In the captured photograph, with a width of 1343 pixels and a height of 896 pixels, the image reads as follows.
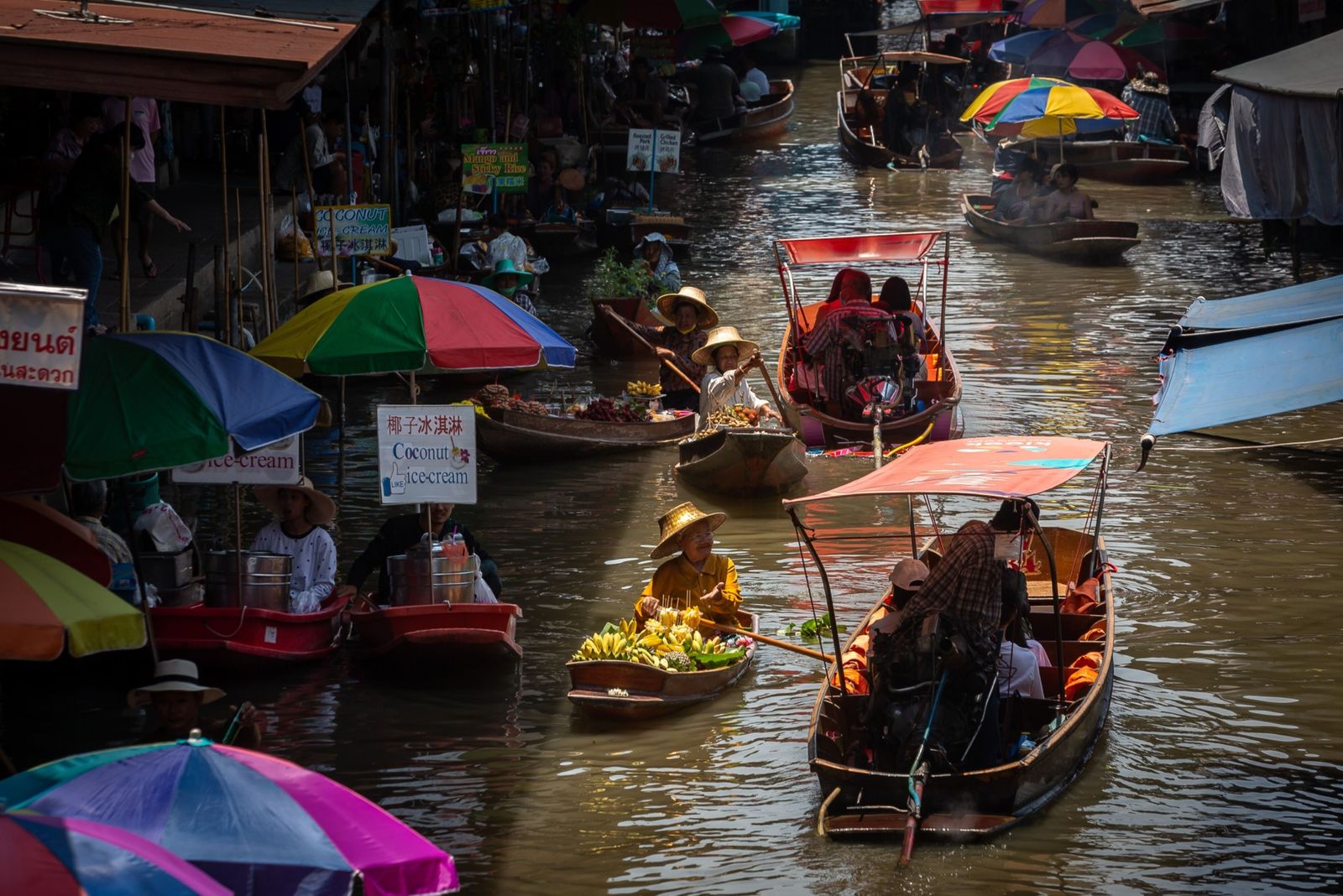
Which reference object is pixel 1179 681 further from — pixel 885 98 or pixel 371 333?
pixel 885 98

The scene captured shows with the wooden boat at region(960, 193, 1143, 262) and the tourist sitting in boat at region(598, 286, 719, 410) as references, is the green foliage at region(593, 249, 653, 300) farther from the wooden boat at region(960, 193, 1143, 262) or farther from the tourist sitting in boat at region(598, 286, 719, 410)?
the wooden boat at region(960, 193, 1143, 262)

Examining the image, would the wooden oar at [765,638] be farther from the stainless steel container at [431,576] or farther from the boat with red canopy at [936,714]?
the stainless steel container at [431,576]

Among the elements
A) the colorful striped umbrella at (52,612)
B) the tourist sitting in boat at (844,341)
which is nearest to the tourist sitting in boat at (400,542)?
the colorful striped umbrella at (52,612)

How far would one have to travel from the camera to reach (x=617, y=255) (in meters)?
23.1

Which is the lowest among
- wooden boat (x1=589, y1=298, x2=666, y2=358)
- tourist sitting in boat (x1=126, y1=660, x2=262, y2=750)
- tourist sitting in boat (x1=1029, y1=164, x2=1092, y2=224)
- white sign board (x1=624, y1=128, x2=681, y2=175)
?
tourist sitting in boat (x1=126, y1=660, x2=262, y2=750)

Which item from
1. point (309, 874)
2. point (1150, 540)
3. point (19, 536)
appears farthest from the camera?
point (1150, 540)

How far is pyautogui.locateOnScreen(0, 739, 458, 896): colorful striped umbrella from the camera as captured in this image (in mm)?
4445

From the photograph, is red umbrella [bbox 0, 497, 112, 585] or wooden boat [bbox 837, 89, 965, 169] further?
wooden boat [bbox 837, 89, 965, 169]

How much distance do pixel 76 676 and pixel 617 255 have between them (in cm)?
1430

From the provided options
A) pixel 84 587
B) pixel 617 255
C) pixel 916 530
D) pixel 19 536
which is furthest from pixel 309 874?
pixel 617 255

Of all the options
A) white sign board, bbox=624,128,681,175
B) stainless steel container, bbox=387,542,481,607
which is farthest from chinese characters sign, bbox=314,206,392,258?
white sign board, bbox=624,128,681,175

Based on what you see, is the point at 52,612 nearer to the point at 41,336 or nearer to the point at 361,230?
the point at 41,336

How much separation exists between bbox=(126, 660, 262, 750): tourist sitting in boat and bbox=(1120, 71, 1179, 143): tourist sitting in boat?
26850 mm

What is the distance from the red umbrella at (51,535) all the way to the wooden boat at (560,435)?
6.77 m
